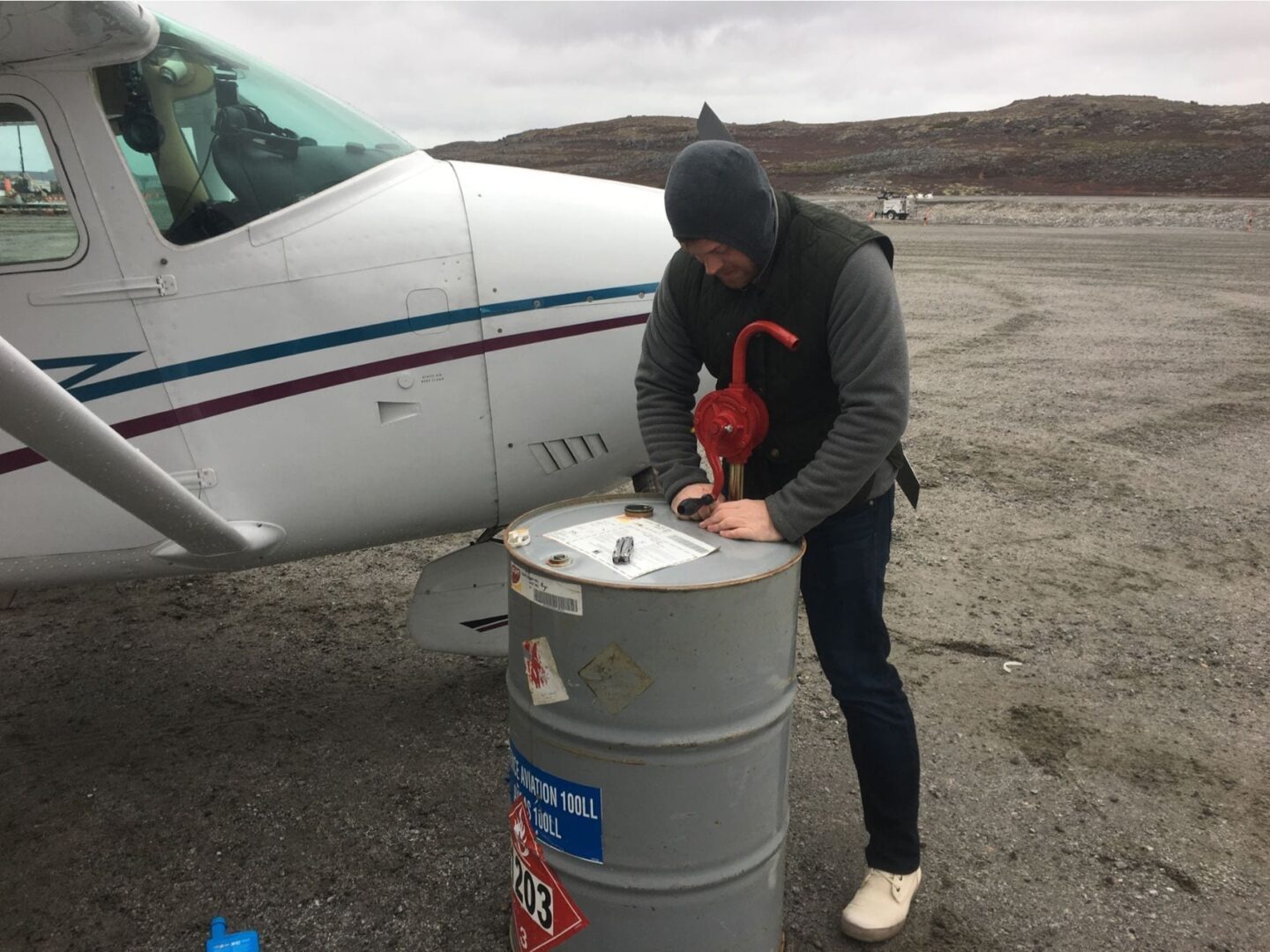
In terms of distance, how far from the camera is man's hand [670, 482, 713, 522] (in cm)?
222

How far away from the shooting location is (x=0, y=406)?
73.9 inches

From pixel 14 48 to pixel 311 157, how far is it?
0.69 m

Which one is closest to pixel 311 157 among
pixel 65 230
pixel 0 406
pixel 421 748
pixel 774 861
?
pixel 65 230

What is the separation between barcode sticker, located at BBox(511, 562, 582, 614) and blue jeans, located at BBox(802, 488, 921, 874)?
2.31ft

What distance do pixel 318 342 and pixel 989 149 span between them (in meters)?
74.4

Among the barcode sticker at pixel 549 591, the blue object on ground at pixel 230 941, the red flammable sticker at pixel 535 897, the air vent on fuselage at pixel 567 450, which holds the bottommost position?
the blue object on ground at pixel 230 941

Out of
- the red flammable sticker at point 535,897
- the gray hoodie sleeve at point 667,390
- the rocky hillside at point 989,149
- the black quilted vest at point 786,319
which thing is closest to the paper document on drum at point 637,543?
the gray hoodie sleeve at point 667,390

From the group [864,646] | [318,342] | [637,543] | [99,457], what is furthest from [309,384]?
[864,646]

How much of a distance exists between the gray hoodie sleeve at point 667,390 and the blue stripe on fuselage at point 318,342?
0.38 m

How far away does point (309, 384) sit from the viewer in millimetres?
2523

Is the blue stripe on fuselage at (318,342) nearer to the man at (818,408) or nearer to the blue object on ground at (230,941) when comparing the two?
the man at (818,408)

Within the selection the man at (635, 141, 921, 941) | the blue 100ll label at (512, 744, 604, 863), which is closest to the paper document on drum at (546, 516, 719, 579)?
the man at (635, 141, 921, 941)

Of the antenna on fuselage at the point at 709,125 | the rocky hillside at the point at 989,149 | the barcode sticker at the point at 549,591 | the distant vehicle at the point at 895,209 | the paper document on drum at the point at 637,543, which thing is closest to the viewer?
the barcode sticker at the point at 549,591

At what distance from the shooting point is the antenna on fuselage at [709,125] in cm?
230
